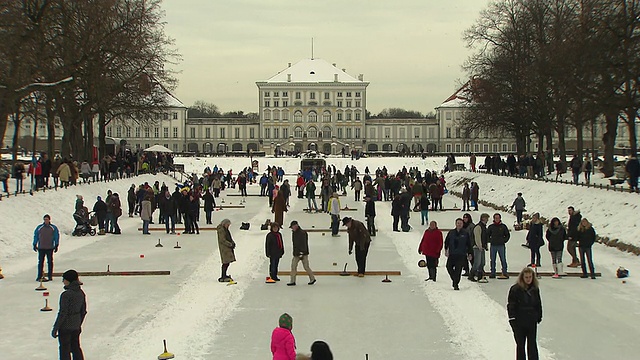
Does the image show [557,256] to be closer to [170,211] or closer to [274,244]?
[274,244]

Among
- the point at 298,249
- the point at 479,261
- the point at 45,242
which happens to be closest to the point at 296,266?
the point at 298,249

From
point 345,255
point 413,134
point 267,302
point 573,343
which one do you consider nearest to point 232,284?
point 267,302

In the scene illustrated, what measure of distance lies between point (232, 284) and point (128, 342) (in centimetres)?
456

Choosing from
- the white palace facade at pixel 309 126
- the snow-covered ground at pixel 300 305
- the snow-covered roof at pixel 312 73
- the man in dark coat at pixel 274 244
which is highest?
the snow-covered roof at pixel 312 73

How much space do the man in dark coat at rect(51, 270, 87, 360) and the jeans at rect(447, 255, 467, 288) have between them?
7588 mm

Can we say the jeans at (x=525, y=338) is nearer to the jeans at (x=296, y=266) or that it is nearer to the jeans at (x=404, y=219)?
the jeans at (x=296, y=266)

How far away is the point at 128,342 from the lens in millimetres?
10625

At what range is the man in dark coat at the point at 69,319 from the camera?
8938mm

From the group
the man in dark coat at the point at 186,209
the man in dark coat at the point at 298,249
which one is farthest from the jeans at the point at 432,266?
the man in dark coat at the point at 186,209

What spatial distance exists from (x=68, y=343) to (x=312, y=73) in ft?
413

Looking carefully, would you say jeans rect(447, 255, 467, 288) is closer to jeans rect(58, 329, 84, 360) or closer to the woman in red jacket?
the woman in red jacket

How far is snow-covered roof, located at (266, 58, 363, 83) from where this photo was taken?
132000 mm

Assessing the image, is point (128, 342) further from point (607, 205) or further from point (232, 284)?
point (607, 205)

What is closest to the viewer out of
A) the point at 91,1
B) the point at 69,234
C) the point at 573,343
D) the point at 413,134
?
the point at 573,343
